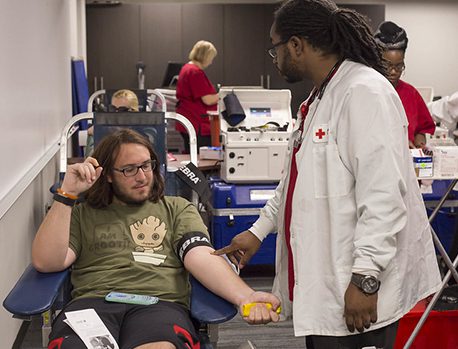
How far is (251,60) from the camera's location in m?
9.45

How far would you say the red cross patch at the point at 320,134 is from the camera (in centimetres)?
167

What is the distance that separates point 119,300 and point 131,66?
23.8 ft

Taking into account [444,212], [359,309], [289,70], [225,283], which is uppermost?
[289,70]

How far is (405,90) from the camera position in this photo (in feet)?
11.7

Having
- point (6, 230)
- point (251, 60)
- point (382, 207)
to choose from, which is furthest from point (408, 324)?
point (251, 60)

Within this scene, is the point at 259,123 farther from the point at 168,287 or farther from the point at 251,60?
the point at 251,60

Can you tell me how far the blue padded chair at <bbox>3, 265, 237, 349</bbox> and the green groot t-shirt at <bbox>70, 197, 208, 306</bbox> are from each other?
92 mm

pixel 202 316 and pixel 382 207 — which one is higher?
pixel 382 207

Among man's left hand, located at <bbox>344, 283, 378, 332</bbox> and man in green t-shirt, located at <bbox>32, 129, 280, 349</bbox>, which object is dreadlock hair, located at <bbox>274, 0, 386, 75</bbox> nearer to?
man's left hand, located at <bbox>344, 283, 378, 332</bbox>

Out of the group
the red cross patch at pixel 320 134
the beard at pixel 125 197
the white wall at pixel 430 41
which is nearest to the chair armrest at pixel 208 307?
the beard at pixel 125 197

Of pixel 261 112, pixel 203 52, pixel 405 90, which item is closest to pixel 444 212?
pixel 405 90

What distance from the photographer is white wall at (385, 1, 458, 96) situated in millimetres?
9906

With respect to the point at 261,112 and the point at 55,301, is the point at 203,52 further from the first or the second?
the point at 55,301

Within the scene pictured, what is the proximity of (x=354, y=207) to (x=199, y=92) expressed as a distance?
198 inches
